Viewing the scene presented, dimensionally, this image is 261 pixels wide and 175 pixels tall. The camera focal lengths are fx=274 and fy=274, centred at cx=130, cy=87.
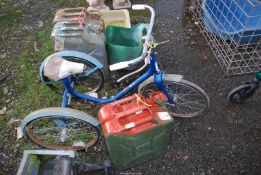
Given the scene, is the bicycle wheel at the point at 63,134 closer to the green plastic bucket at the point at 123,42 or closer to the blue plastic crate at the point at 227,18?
the green plastic bucket at the point at 123,42

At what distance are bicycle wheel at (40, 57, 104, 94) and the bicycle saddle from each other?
1.17 ft

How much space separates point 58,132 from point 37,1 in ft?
11.1

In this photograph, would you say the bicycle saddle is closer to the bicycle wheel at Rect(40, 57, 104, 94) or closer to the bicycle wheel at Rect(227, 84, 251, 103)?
the bicycle wheel at Rect(40, 57, 104, 94)

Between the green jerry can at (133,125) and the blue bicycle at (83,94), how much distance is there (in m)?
0.28

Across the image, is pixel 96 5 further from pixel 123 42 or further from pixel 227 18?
pixel 227 18

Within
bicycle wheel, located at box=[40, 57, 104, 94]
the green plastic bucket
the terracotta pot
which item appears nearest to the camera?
bicycle wheel, located at box=[40, 57, 104, 94]

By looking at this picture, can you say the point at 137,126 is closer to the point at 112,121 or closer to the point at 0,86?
the point at 112,121

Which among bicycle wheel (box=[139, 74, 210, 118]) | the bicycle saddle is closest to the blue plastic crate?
bicycle wheel (box=[139, 74, 210, 118])

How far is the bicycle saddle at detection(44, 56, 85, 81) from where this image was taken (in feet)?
9.86

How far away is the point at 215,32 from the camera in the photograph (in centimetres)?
453

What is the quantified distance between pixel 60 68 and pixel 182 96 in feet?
5.65

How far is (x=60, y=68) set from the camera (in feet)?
9.96

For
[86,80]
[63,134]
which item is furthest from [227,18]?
[63,134]

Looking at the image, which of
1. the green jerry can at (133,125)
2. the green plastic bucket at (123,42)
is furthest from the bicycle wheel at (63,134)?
the green plastic bucket at (123,42)
